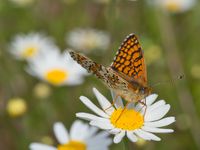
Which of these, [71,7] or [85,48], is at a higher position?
[71,7]

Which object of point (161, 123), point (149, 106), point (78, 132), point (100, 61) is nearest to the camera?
point (161, 123)

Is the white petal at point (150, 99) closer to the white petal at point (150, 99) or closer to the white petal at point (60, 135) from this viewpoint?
the white petal at point (150, 99)

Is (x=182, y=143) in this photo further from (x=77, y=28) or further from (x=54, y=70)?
(x=77, y=28)

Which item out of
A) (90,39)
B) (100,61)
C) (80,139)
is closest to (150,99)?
(80,139)

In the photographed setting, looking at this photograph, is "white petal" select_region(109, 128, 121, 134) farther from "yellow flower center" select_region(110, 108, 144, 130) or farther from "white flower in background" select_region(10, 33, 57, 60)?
"white flower in background" select_region(10, 33, 57, 60)

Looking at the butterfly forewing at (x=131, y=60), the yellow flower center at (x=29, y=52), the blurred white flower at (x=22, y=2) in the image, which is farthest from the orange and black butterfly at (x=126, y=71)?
the blurred white flower at (x=22, y=2)

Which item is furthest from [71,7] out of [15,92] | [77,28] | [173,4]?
[15,92]

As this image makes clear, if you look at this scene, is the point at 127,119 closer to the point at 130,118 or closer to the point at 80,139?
the point at 130,118
